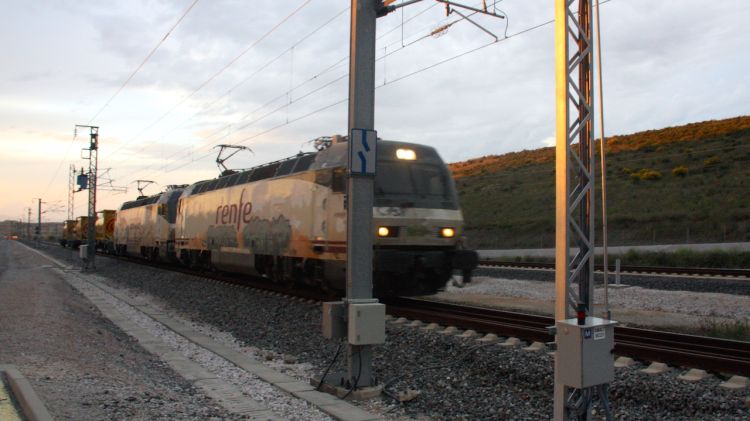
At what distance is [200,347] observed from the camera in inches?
412

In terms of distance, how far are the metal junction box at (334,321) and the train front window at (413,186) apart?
4349 millimetres

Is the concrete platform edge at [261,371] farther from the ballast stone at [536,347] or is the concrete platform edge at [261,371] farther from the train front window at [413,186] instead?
the train front window at [413,186]

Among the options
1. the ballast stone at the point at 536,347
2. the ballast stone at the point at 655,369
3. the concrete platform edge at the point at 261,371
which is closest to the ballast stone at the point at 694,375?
the ballast stone at the point at 655,369

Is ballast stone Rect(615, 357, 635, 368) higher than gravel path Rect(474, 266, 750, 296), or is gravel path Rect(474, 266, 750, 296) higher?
gravel path Rect(474, 266, 750, 296)

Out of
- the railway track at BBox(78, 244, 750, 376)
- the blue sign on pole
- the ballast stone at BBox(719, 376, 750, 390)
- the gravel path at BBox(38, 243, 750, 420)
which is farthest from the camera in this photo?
the blue sign on pole

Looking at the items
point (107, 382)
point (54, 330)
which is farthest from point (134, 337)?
point (107, 382)

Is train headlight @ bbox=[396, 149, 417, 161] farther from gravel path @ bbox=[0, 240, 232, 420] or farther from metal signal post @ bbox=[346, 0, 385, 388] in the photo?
gravel path @ bbox=[0, 240, 232, 420]

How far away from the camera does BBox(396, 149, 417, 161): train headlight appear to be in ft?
41.3

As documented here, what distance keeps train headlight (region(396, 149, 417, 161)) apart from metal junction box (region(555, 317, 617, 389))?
25.7 ft

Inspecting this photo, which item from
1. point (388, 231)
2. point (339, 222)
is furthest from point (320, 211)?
point (388, 231)

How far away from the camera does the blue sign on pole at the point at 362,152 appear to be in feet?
24.8

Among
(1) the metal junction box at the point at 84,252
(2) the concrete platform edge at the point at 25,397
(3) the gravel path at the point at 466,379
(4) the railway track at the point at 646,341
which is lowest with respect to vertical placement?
(3) the gravel path at the point at 466,379

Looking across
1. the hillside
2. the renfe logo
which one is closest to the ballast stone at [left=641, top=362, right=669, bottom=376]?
the renfe logo

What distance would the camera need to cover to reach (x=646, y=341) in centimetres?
870
